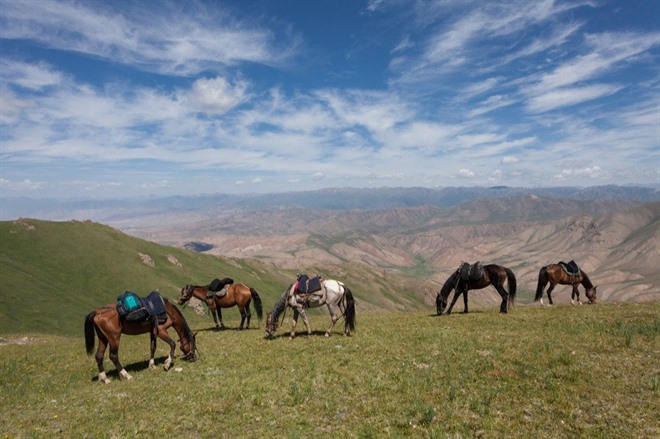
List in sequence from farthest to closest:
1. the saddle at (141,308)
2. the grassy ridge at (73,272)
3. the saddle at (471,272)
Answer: the grassy ridge at (73,272), the saddle at (471,272), the saddle at (141,308)

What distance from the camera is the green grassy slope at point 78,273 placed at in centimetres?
6550

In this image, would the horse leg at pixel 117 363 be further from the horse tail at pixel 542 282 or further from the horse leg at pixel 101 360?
the horse tail at pixel 542 282

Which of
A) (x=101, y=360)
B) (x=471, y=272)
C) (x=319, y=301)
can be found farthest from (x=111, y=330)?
(x=471, y=272)

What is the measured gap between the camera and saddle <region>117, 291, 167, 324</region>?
54.3 ft

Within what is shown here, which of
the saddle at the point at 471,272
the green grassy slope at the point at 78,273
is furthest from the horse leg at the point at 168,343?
the green grassy slope at the point at 78,273

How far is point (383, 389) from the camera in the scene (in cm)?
1248

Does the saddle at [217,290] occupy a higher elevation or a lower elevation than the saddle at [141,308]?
lower

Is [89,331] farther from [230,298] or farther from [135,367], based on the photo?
A: [230,298]

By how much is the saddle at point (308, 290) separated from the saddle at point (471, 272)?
10847 millimetres

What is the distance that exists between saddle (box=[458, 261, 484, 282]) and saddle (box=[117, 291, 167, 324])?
19.5 m

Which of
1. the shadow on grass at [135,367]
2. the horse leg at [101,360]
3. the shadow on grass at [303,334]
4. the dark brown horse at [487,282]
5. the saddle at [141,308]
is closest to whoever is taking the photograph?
the horse leg at [101,360]

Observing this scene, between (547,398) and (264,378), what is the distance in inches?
383

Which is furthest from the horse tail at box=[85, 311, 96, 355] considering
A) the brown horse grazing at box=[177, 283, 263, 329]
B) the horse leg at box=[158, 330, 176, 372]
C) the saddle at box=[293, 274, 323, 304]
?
the brown horse grazing at box=[177, 283, 263, 329]

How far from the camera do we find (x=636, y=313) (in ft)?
67.6
